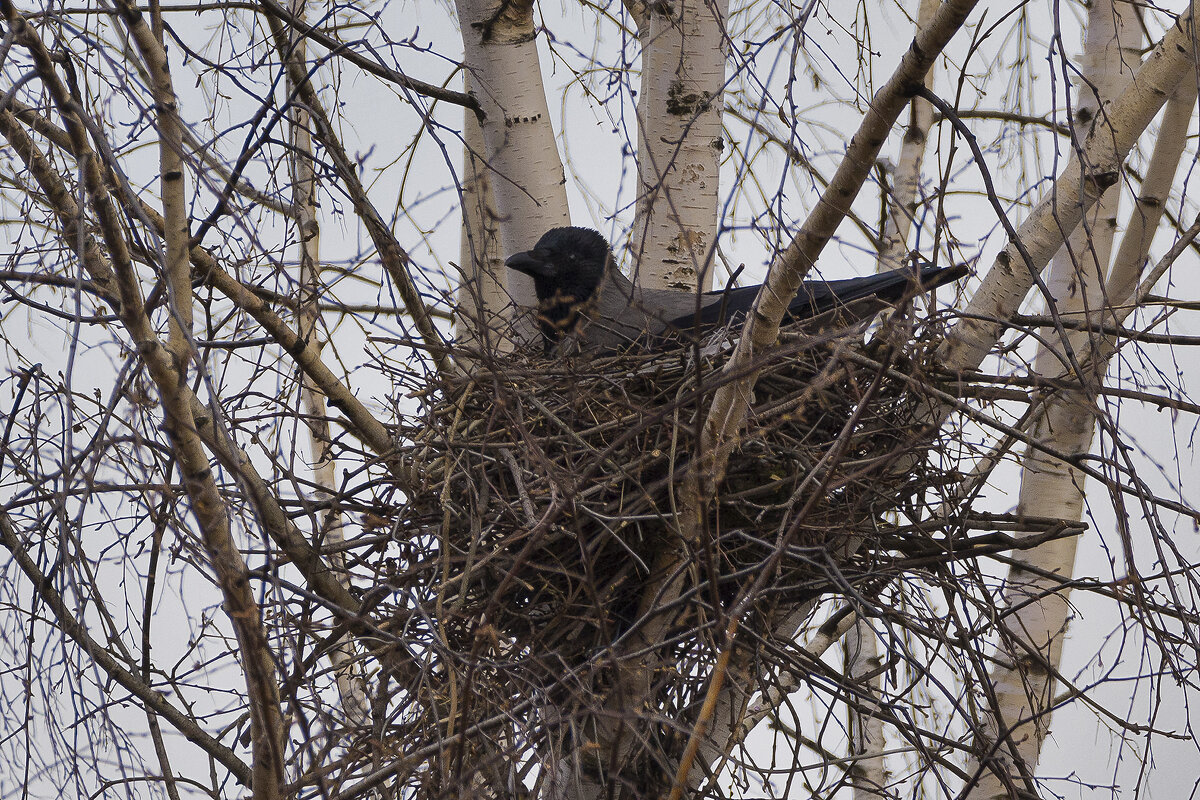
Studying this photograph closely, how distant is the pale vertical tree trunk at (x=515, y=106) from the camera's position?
413 centimetres

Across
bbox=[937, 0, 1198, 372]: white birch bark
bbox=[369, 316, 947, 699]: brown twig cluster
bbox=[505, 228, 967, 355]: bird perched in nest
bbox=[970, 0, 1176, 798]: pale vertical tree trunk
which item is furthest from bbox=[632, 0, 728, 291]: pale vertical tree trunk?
A: bbox=[970, 0, 1176, 798]: pale vertical tree trunk

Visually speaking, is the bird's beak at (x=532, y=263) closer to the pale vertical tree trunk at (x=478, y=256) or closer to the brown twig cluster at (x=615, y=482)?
the pale vertical tree trunk at (x=478, y=256)

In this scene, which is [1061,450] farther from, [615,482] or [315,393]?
[315,393]

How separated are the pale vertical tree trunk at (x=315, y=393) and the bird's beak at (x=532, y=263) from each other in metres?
0.74

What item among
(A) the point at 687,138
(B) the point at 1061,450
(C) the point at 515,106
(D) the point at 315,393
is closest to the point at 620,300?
(A) the point at 687,138

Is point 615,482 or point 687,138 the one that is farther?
point 687,138

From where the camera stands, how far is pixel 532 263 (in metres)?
4.30

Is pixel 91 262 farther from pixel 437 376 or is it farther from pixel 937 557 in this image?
pixel 937 557

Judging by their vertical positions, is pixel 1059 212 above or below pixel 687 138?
below

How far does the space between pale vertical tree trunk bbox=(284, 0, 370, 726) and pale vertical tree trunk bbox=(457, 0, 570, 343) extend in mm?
639

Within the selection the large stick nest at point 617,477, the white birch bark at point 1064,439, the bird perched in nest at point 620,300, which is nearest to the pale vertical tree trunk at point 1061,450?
the white birch bark at point 1064,439

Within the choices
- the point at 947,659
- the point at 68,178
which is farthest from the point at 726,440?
the point at 68,178

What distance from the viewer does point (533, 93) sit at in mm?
4203

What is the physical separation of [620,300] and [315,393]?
139 centimetres
